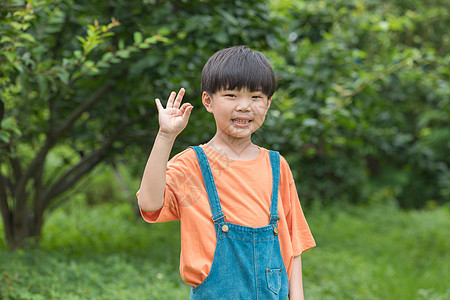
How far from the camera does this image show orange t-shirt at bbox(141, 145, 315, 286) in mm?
1412

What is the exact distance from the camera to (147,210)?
1.38 metres

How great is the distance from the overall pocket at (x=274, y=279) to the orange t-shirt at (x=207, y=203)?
0.27 feet

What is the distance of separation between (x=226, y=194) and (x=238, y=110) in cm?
25

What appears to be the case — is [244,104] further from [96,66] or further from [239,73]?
[96,66]

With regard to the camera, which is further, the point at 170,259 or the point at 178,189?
the point at 170,259

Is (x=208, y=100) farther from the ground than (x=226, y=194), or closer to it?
farther from the ground

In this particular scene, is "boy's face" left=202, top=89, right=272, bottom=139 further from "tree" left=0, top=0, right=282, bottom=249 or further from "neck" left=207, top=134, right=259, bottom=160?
"tree" left=0, top=0, right=282, bottom=249

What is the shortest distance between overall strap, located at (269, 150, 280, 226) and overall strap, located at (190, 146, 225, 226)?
165mm

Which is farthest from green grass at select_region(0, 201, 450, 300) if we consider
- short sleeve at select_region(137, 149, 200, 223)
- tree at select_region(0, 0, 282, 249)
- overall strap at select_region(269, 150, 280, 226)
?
overall strap at select_region(269, 150, 280, 226)

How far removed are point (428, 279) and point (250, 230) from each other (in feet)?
12.2

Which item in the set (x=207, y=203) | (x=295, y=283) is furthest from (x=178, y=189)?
(x=295, y=283)

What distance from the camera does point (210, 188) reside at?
143cm

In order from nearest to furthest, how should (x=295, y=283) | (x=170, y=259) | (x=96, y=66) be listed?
(x=295, y=283)
(x=96, y=66)
(x=170, y=259)

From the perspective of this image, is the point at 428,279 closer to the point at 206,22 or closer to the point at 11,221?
the point at 206,22
